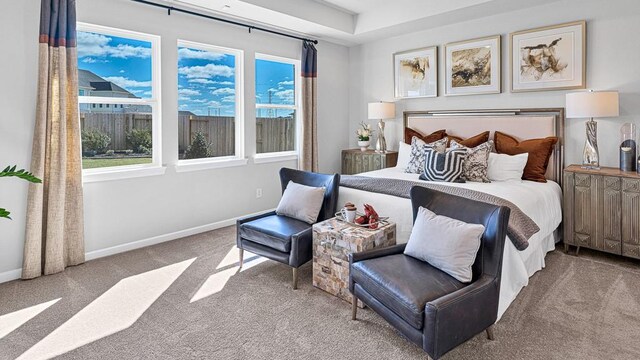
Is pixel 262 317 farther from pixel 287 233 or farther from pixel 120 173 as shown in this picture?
pixel 120 173

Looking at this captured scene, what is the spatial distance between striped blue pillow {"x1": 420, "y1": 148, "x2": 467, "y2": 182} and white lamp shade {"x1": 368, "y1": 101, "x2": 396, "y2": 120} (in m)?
1.55

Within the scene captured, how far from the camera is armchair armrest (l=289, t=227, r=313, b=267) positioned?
2.93 meters

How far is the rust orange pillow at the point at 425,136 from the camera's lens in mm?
4984

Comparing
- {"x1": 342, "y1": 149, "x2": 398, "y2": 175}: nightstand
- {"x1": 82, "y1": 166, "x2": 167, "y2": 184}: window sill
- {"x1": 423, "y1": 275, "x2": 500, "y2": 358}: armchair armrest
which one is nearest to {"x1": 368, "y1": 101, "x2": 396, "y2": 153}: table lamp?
{"x1": 342, "y1": 149, "x2": 398, "y2": 175}: nightstand

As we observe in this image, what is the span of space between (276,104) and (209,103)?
105cm

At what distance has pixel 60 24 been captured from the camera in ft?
10.7

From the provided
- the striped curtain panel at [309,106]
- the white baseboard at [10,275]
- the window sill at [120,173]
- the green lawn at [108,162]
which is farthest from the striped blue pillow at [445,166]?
the white baseboard at [10,275]

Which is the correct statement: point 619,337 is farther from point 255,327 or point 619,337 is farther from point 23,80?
point 23,80

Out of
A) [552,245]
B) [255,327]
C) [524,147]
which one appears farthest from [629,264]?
[255,327]

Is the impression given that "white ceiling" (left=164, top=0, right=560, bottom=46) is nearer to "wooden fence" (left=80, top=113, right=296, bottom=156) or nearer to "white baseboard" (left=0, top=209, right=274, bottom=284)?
"wooden fence" (left=80, top=113, right=296, bottom=156)

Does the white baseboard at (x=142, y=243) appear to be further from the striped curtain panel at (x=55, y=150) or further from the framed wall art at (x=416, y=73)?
the framed wall art at (x=416, y=73)

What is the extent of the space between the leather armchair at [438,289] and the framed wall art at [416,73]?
3.12 m

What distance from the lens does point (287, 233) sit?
3035 millimetres

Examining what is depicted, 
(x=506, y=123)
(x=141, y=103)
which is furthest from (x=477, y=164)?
(x=141, y=103)
